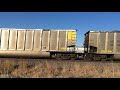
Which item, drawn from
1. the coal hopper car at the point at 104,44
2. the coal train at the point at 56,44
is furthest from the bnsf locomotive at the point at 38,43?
the coal hopper car at the point at 104,44

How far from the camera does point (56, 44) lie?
33438 mm

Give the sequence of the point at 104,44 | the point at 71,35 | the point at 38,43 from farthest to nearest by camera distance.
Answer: the point at 38,43
the point at 71,35
the point at 104,44

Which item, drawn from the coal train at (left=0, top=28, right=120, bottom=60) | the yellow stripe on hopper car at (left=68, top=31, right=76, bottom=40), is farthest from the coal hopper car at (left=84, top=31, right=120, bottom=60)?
the yellow stripe on hopper car at (left=68, top=31, right=76, bottom=40)

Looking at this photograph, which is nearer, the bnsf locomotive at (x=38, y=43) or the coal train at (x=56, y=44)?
the coal train at (x=56, y=44)

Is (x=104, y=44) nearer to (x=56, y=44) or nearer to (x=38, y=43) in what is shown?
(x=56, y=44)

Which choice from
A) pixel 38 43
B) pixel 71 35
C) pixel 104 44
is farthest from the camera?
pixel 38 43

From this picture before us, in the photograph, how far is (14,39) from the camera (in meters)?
34.4

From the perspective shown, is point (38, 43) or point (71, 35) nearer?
point (71, 35)

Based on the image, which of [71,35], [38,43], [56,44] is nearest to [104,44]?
[71,35]

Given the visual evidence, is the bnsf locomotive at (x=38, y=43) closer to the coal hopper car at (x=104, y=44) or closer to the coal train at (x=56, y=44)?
the coal train at (x=56, y=44)

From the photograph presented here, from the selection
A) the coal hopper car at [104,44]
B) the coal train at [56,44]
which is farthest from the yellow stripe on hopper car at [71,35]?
the coal hopper car at [104,44]

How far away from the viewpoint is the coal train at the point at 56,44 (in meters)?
32.7

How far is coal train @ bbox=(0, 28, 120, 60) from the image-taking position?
Answer: 107ft

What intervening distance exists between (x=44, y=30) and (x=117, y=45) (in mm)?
8111
